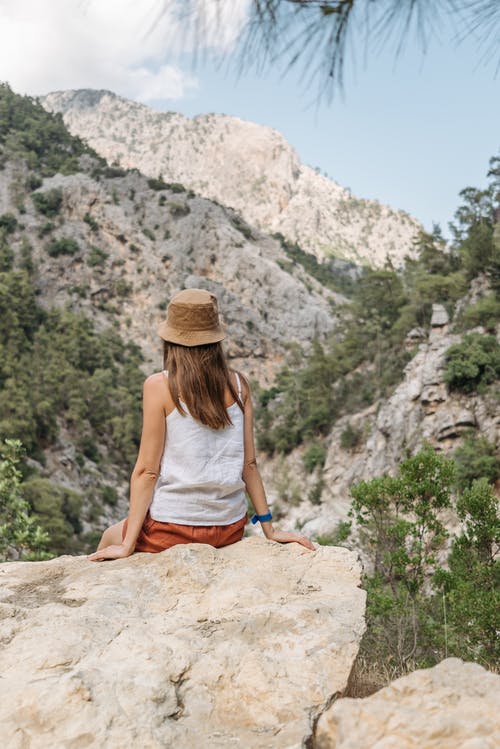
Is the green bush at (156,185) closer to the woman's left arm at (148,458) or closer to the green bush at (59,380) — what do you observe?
the green bush at (59,380)

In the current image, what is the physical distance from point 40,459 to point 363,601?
23279 mm

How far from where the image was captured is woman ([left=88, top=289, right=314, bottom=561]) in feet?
8.01

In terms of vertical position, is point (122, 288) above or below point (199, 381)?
above

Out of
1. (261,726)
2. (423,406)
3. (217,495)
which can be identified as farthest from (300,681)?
(423,406)

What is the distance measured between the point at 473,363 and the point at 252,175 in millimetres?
103831

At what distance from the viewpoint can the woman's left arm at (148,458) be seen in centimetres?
243

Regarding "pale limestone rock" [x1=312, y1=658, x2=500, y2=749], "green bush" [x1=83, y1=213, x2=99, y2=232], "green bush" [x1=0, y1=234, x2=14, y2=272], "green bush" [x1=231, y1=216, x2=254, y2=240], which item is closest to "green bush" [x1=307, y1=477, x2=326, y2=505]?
"pale limestone rock" [x1=312, y1=658, x2=500, y2=749]

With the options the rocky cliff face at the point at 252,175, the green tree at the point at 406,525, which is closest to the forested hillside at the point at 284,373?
the green tree at the point at 406,525

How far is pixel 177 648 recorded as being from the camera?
69.4 inches

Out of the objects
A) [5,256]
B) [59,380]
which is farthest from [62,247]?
[59,380]

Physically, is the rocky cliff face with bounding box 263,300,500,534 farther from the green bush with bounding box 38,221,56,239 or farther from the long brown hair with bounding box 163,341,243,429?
the green bush with bounding box 38,221,56,239

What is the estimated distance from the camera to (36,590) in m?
2.24

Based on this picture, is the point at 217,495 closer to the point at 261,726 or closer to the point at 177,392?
the point at 177,392

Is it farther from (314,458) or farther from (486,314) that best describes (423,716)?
(314,458)
